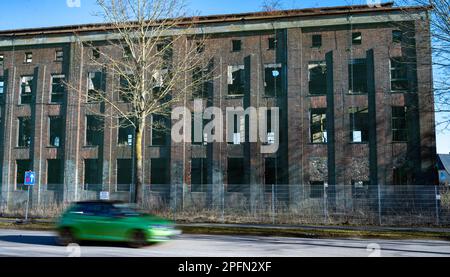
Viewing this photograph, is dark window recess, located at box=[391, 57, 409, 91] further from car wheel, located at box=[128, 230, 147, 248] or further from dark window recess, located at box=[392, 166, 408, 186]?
car wheel, located at box=[128, 230, 147, 248]

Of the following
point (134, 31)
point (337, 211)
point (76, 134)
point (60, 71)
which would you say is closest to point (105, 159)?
point (76, 134)

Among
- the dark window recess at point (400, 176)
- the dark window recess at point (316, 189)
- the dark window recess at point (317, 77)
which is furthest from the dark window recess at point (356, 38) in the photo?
the dark window recess at point (316, 189)

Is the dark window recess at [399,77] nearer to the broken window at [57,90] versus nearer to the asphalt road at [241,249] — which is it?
the asphalt road at [241,249]

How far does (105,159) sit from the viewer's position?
37500mm

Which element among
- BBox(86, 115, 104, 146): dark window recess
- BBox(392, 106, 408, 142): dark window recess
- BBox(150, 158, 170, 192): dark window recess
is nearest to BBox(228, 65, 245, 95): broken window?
BBox(150, 158, 170, 192): dark window recess

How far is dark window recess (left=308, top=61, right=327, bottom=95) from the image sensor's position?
3494 cm

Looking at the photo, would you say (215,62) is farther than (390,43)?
Yes

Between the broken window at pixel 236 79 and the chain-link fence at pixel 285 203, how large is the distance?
7.64 meters

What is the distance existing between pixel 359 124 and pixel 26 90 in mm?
28880

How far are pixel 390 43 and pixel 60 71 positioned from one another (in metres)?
27.5

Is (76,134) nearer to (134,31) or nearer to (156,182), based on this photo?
(156,182)

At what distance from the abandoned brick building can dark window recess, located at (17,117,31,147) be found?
4.2 inches

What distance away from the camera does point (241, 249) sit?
13.8 meters

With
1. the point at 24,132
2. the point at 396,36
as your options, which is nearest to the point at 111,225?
the point at 396,36
